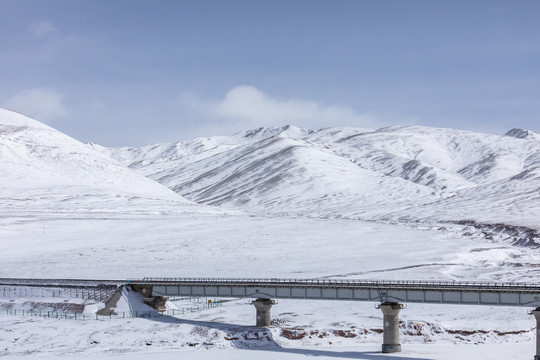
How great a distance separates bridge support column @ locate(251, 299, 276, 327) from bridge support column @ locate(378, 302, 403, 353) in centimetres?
1421

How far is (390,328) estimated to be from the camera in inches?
3297

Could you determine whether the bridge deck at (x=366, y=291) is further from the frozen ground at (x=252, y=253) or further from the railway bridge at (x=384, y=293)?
the frozen ground at (x=252, y=253)

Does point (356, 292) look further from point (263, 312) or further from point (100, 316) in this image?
point (100, 316)

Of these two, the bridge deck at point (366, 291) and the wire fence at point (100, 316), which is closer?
the bridge deck at point (366, 291)

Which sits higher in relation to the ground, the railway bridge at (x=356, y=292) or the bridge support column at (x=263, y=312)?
the railway bridge at (x=356, y=292)

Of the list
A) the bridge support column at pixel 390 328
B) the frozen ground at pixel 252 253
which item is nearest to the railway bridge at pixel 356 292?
the bridge support column at pixel 390 328

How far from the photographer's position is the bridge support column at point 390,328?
81.8 meters

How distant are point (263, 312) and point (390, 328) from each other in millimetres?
15744

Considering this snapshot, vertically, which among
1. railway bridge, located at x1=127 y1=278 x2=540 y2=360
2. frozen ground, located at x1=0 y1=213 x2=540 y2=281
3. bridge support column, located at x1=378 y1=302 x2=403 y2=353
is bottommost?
bridge support column, located at x1=378 y1=302 x2=403 y2=353

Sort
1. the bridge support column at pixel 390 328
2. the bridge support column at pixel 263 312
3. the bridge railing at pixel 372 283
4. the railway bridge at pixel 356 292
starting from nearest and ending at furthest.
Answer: the railway bridge at pixel 356 292, the bridge support column at pixel 390 328, the bridge railing at pixel 372 283, the bridge support column at pixel 263 312

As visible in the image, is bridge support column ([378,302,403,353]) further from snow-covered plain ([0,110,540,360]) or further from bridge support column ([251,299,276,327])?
bridge support column ([251,299,276,327])

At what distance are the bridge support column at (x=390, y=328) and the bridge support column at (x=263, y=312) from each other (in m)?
14.2

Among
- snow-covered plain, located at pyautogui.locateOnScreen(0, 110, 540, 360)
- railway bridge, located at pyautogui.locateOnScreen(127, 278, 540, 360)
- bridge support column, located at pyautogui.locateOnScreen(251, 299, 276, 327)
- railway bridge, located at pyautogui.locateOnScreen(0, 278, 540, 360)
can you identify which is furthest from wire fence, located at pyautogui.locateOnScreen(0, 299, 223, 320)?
bridge support column, located at pyautogui.locateOnScreen(251, 299, 276, 327)

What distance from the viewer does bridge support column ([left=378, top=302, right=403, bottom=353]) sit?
268 feet
